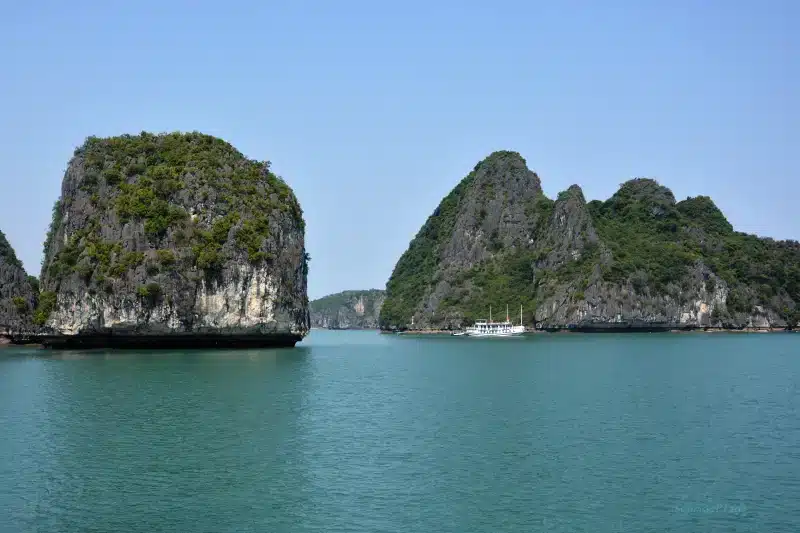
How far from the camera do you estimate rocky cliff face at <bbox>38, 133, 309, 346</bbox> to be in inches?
2960

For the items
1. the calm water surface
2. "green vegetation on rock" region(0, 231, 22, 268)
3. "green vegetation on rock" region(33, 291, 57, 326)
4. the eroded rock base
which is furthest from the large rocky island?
the calm water surface

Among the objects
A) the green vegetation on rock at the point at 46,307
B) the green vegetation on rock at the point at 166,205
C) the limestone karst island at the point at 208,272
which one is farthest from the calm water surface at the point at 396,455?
the green vegetation on rock at the point at 46,307

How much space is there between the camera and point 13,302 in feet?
322

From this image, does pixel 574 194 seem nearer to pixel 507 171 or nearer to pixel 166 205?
pixel 507 171

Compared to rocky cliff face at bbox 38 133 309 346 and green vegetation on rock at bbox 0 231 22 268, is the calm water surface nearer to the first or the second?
rocky cliff face at bbox 38 133 309 346

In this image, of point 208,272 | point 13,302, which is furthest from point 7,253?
point 208,272

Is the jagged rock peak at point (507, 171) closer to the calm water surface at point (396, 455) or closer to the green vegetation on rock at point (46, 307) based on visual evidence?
the green vegetation on rock at point (46, 307)

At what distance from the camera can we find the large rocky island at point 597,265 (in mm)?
157000

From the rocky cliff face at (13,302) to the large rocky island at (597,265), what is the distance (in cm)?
9377

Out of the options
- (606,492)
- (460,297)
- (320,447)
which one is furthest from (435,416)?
(460,297)

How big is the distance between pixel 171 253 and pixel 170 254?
268mm

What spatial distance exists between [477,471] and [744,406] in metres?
18.7

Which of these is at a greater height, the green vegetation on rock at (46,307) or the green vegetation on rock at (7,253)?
the green vegetation on rock at (7,253)

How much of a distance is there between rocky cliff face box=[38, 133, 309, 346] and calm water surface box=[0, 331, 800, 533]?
26.0 metres
